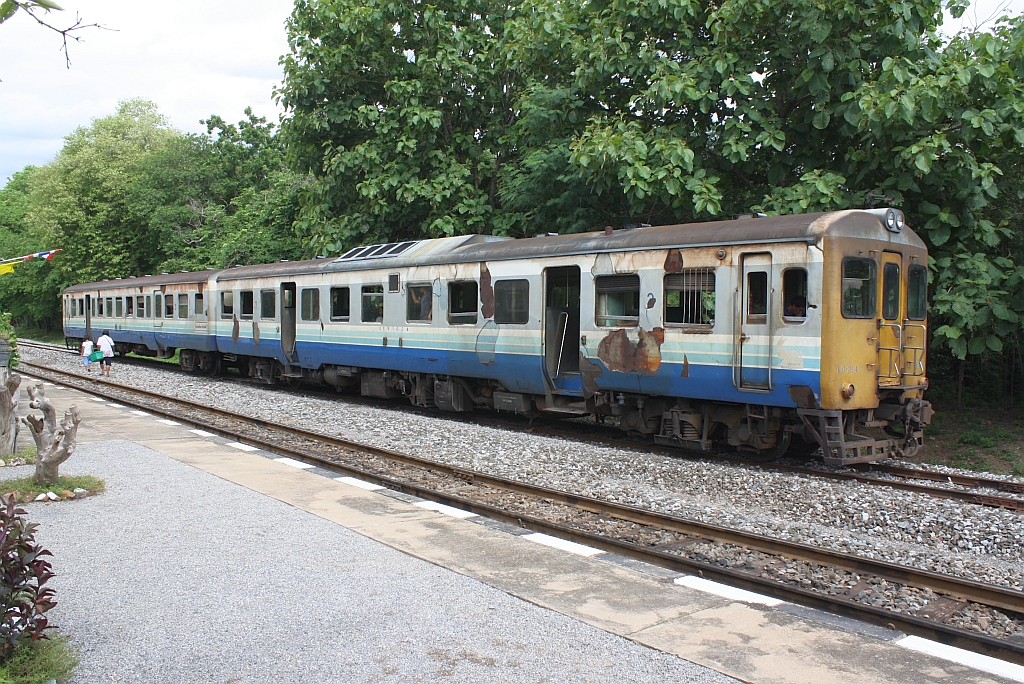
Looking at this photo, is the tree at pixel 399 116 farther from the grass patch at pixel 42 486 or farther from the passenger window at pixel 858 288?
the grass patch at pixel 42 486

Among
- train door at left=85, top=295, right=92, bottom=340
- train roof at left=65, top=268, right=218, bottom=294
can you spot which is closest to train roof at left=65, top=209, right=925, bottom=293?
train roof at left=65, top=268, right=218, bottom=294

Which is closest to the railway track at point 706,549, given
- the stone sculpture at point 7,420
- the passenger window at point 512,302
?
the stone sculpture at point 7,420

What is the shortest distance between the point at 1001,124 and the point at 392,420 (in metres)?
10.2

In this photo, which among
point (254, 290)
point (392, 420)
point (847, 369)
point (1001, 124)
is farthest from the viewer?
point (254, 290)

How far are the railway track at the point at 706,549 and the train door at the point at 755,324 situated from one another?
297 cm

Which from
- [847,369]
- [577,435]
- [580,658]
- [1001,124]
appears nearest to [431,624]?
[580,658]

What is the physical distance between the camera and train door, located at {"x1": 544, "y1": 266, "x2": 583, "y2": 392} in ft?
41.5

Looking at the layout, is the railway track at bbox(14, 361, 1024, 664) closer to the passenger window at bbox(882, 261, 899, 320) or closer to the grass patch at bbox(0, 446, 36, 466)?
the grass patch at bbox(0, 446, 36, 466)

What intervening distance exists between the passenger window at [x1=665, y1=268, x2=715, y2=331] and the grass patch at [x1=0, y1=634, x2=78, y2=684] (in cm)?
801

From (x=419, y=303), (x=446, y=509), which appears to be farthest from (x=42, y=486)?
(x=419, y=303)

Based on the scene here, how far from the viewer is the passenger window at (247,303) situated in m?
21.2

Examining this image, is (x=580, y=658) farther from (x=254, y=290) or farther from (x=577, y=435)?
(x=254, y=290)

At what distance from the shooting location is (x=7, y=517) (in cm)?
420

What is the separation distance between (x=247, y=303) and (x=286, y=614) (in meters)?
17.5
